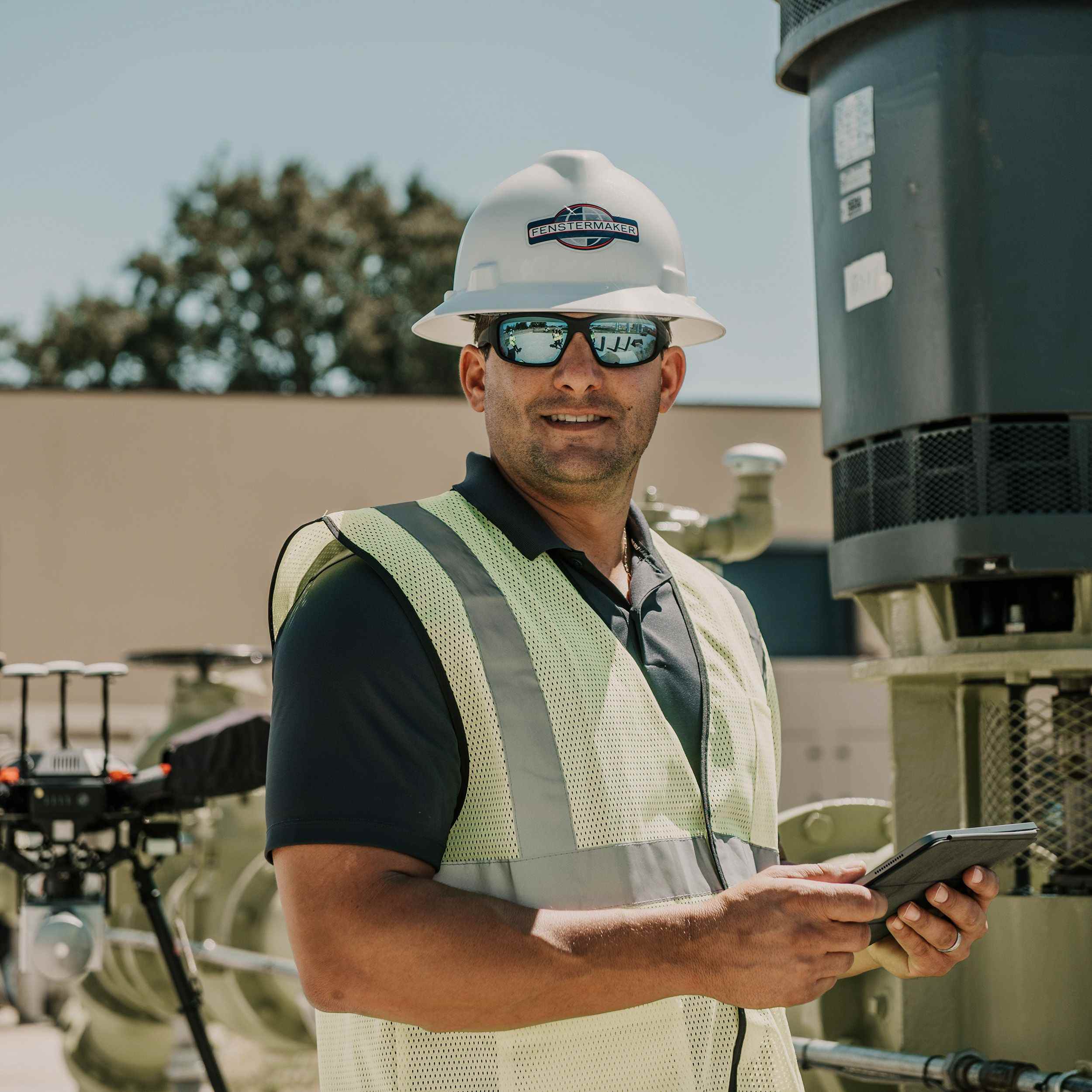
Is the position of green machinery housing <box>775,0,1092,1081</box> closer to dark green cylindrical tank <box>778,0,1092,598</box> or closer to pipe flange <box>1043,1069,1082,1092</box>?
dark green cylindrical tank <box>778,0,1092,598</box>

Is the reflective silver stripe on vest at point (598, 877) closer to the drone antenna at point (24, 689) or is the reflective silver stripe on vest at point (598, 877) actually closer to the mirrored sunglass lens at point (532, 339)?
the mirrored sunglass lens at point (532, 339)

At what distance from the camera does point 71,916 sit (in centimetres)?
504

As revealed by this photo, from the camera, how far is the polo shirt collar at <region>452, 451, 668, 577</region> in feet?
7.77

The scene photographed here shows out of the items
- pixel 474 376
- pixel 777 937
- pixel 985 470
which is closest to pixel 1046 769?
pixel 985 470

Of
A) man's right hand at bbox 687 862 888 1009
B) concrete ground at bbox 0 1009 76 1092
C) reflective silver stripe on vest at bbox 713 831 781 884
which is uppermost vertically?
reflective silver stripe on vest at bbox 713 831 781 884

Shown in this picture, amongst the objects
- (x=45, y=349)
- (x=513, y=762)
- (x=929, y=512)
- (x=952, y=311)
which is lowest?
(x=513, y=762)

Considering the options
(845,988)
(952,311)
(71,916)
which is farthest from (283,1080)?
(952,311)

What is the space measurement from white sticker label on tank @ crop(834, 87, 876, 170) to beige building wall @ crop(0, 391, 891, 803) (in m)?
12.8

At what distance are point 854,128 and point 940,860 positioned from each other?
211 centimetres

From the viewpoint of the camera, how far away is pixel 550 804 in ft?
6.97

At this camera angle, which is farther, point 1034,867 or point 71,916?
point 71,916

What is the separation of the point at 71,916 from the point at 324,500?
1243 centimetres

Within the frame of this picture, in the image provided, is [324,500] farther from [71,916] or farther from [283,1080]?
[71,916]

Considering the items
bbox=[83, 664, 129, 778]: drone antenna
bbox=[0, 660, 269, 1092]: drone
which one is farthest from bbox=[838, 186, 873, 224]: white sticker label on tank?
bbox=[83, 664, 129, 778]: drone antenna
